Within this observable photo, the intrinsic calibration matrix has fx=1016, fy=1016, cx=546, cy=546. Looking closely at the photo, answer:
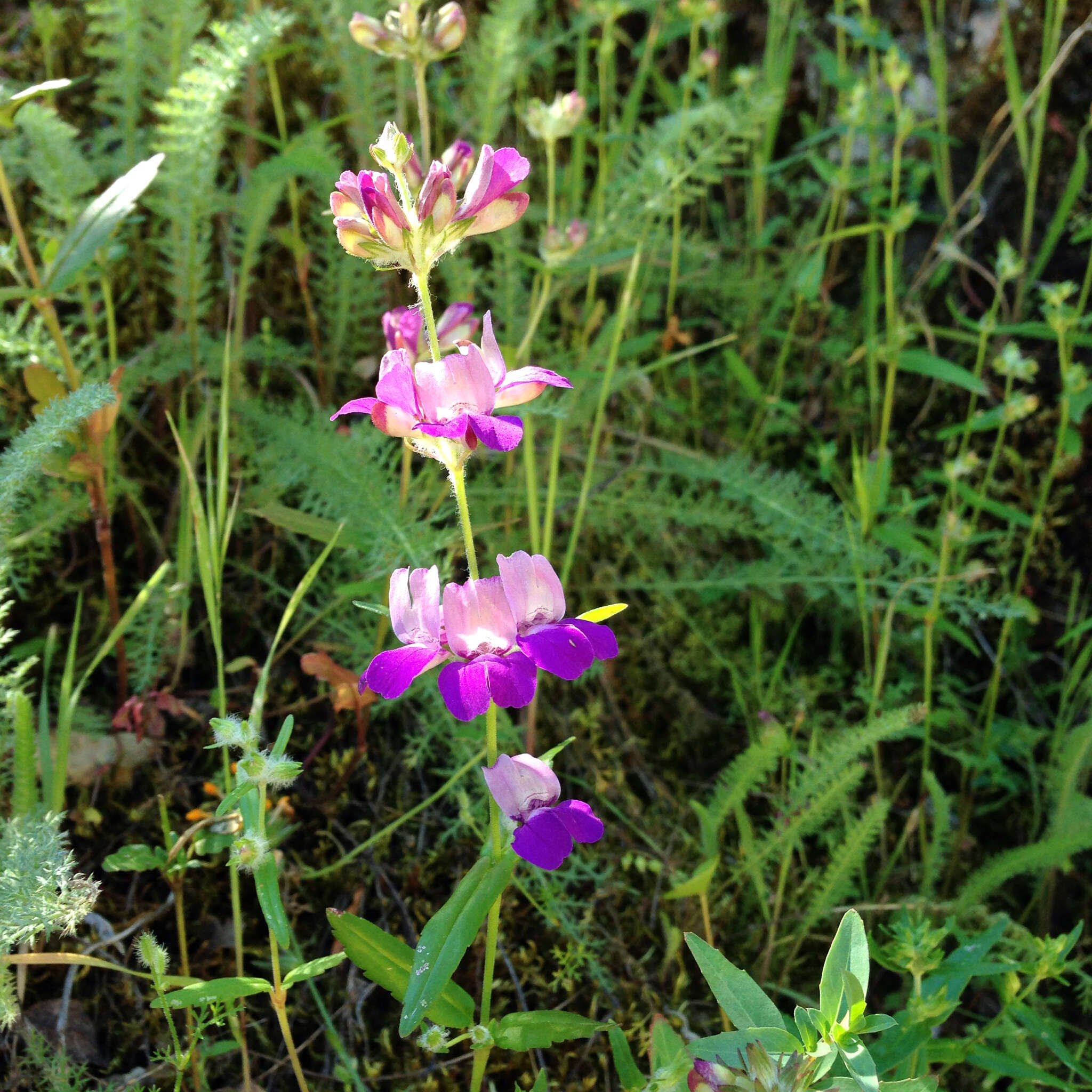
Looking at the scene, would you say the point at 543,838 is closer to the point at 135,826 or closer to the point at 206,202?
the point at 135,826

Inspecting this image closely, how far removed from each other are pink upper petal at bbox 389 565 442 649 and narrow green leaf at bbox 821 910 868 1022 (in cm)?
67

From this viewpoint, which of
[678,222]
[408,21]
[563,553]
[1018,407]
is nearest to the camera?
[408,21]

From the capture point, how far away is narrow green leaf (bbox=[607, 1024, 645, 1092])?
Answer: 1.48 m

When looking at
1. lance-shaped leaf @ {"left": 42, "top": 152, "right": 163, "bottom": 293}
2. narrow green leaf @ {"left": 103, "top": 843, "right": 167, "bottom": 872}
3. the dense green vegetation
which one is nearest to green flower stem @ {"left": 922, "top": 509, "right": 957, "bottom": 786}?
the dense green vegetation

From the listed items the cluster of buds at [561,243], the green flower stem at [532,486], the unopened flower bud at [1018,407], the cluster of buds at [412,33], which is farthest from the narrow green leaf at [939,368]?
the cluster of buds at [412,33]

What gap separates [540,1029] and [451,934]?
249 millimetres

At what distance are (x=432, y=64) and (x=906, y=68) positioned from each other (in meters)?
1.51

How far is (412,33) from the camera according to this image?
217cm

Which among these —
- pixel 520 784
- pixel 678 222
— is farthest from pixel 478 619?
pixel 678 222

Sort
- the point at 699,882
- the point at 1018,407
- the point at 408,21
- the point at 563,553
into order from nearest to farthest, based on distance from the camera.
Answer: the point at 699,882 → the point at 408,21 → the point at 1018,407 → the point at 563,553

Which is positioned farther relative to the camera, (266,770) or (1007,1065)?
(1007,1065)

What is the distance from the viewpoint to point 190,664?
229 cm

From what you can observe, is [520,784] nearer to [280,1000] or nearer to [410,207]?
[280,1000]

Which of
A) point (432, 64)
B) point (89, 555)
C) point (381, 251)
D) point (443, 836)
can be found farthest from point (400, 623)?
point (432, 64)
